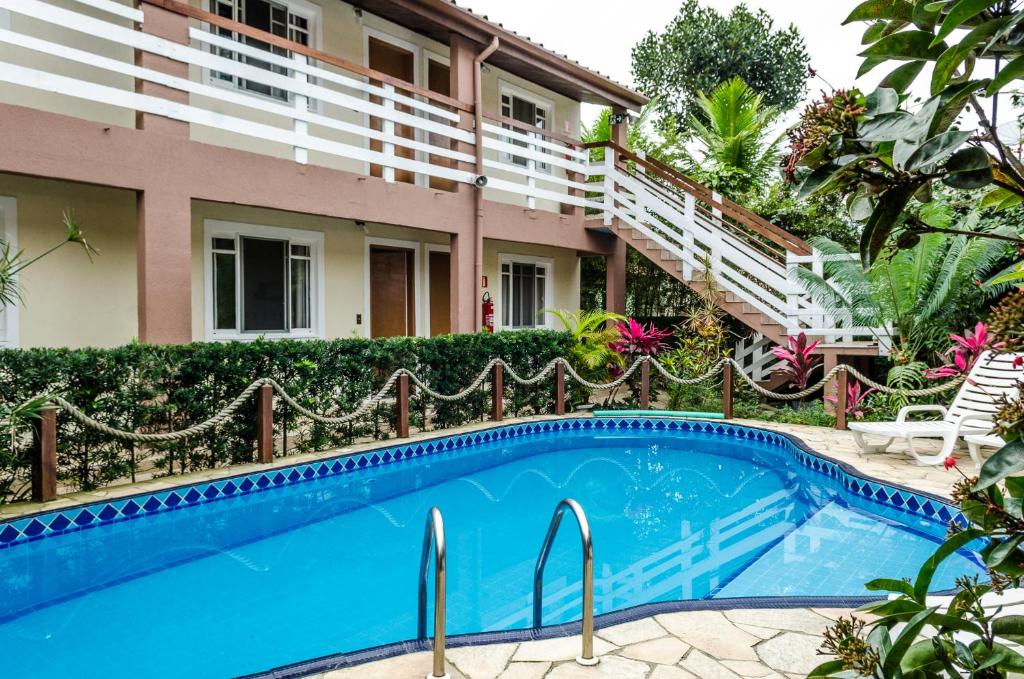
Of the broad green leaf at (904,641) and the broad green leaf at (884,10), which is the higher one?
the broad green leaf at (884,10)

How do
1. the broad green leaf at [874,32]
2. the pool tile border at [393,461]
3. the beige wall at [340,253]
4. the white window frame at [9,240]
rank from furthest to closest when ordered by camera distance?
the beige wall at [340,253] → the white window frame at [9,240] → the pool tile border at [393,461] → the broad green leaf at [874,32]

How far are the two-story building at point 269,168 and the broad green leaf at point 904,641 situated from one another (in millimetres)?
8315

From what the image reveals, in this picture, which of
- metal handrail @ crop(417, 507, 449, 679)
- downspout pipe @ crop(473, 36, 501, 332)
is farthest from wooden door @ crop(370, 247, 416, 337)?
metal handrail @ crop(417, 507, 449, 679)

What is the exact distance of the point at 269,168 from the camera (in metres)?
9.32

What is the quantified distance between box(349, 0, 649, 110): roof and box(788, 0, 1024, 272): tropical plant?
10669 mm

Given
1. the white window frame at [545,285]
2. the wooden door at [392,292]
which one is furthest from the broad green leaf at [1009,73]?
the white window frame at [545,285]

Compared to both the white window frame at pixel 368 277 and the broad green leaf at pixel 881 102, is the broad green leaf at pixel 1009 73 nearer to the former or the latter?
the broad green leaf at pixel 881 102

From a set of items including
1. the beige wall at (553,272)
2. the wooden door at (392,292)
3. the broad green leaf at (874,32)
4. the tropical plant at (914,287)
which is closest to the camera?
the broad green leaf at (874,32)

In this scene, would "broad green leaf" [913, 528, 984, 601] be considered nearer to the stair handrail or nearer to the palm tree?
the stair handrail

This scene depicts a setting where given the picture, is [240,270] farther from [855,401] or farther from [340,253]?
[855,401]

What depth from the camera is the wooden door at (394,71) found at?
40.9 feet

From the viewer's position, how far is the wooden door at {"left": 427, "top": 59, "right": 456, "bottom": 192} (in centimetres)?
1312

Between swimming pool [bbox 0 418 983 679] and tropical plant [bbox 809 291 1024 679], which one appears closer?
tropical plant [bbox 809 291 1024 679]

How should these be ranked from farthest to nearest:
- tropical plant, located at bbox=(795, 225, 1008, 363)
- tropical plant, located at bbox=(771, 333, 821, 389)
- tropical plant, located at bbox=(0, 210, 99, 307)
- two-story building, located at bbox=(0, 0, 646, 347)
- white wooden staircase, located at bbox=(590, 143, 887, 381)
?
1. white wooden staircase, located at bbox=(590, 143, 887, 381)
2. tropical plant, located at bbox=(771, 333, 821, 389)
3. tropical plant, located at bbox=(795, 225, 1008, 363)
4. two-story building, located at bbox=(0, 0, 646, 347)
5. tropical plant, located at bbox=(0, 210, 99, 307)
